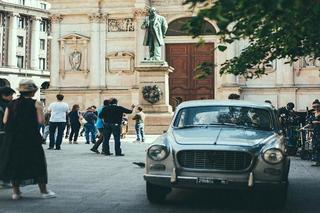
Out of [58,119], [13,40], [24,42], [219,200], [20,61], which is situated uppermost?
[24,42]

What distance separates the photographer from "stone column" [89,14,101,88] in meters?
37.5

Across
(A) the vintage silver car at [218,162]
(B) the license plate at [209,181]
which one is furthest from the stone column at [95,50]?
(B) the license plate at [209,181]

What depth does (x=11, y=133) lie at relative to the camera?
791 centimetres

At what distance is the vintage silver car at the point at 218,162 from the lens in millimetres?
7246

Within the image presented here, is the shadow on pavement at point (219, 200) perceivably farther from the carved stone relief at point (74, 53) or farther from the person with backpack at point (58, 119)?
the carved stone relief at point (74, 53)

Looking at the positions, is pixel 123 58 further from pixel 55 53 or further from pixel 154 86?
pixel 154 86

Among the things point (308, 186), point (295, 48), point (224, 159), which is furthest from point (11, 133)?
point (308, 186)

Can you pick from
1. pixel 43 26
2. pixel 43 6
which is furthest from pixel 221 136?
Answer: pixel 43 6

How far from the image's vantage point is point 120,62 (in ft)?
123

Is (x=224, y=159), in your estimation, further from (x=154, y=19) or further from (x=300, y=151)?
(x=154, y=19)

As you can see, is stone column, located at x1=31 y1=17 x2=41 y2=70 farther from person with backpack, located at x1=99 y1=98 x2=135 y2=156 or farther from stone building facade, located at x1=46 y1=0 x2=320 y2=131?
person with backpack, located at x1=99 y1=98 x2=135 y2=156

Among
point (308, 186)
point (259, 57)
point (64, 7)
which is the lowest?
point (308, 186)

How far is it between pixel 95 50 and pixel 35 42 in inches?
1504

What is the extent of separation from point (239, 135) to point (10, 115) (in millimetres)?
3507
